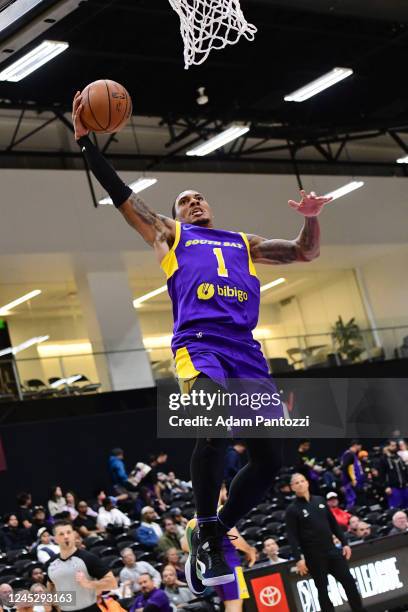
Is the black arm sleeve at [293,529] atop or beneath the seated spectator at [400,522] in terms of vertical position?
atop

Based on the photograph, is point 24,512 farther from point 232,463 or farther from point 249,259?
point 249,259

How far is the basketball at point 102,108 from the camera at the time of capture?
5.00 metres

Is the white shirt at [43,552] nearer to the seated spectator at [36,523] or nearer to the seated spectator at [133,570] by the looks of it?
the seated spectator at [133,570]

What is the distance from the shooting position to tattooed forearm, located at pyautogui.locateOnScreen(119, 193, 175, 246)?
197 inches

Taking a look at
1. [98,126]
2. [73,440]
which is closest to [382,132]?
[73,440]

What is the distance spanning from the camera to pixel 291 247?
17.7 feet

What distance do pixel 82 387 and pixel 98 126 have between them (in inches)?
715

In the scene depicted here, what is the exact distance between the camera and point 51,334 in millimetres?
25781

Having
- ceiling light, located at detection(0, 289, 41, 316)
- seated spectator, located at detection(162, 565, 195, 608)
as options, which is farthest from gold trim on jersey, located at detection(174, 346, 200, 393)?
ceiling light, located at detection(0, 289, 41, 316)

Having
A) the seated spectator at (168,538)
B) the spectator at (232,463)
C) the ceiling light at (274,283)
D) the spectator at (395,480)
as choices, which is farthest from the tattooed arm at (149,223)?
the ceiling light at (274,283)

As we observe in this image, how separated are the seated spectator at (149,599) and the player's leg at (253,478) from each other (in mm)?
6447

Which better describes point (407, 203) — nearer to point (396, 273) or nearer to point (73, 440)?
point (396, 273)

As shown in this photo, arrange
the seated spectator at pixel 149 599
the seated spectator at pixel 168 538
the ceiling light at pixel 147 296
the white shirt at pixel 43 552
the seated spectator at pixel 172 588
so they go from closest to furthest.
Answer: the seated spectator at pixel 149 599
the seated spectator at pixel 172 588
the white shirt at pixel 43 552
the seated spectator at pixel 168 538
the ceiling light at pixel 147 296

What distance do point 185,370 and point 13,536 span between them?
38.0 feet
